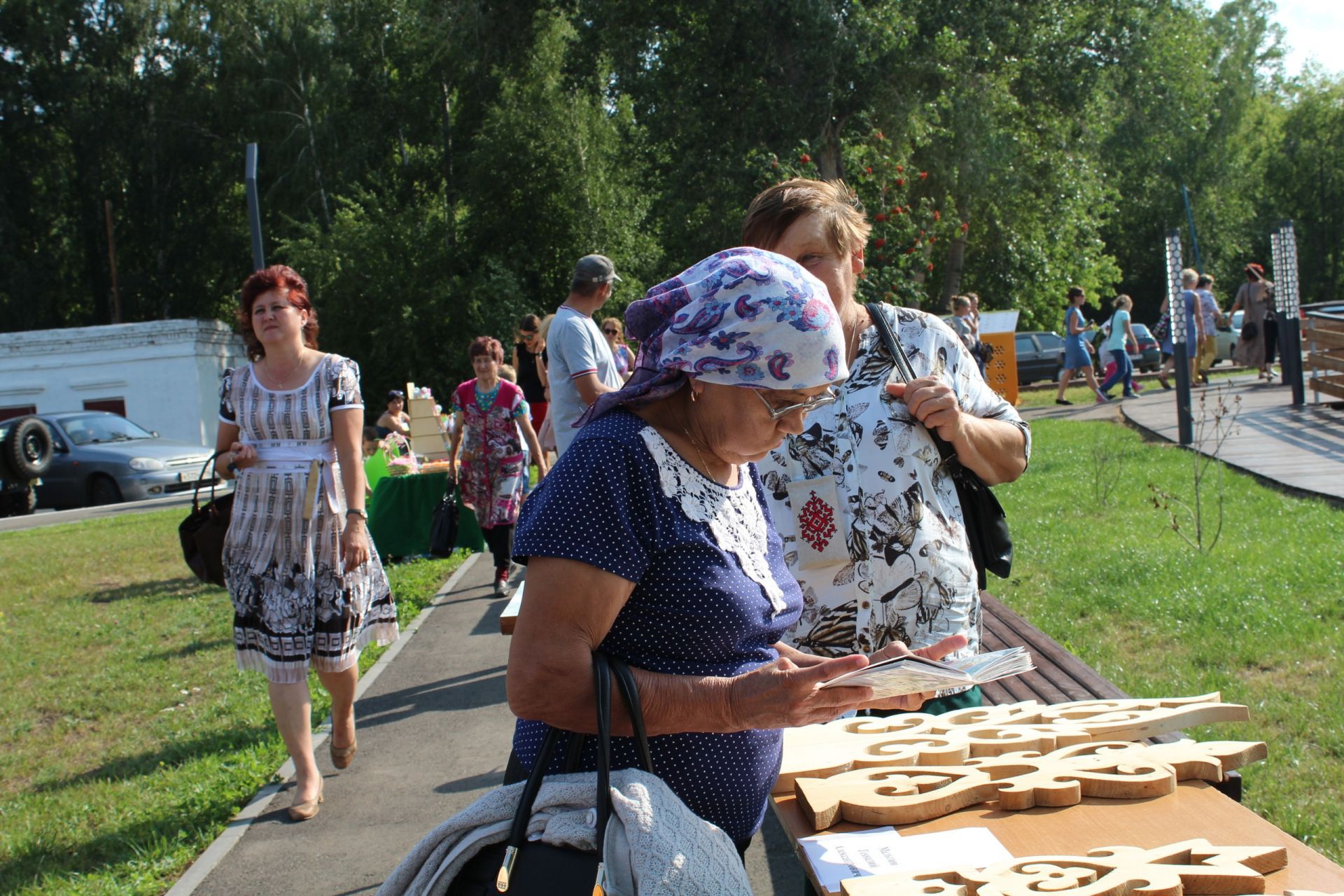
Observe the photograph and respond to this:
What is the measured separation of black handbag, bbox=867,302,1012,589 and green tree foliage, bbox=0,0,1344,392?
1271 centimetres

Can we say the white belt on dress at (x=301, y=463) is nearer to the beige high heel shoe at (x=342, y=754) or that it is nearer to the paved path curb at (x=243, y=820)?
the beige high heel shoe at (x=342, y=754)

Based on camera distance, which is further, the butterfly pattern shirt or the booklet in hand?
the butterfly pattern shirt

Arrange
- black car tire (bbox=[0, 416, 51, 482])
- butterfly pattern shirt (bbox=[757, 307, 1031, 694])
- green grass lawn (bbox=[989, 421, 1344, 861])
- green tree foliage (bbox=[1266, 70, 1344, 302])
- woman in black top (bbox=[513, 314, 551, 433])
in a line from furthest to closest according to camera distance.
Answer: green tree foliage (bbox=[1266, 70, 1344, 302])
black car tire (bbox=[0, 416, 51, 482])
woman in black top (bbox=[513, 314, 551, 433])
green grass lawn (bbox=[989, 421, 1344, 861])
butterfly pattern shirt (bbox=[757, 307, 1031, 694])

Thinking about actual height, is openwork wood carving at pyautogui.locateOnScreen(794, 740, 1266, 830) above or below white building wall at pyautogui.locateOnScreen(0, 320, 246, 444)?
below

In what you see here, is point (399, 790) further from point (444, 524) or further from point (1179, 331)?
point (1179, 331)

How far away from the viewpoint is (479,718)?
19.0 feet

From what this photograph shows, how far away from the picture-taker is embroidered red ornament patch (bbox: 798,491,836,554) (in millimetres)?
2803

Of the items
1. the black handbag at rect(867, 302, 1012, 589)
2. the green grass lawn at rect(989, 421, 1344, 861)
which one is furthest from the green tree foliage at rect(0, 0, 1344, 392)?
the black handbag at rect(867, 302, 1012, 589)

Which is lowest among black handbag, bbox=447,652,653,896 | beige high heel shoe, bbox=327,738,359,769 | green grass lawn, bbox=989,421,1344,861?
beige high heel shoe, bbox=327,738,359,769

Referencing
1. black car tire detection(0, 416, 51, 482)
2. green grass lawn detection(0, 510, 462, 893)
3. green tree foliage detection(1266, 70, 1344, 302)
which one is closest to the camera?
green grass lawn detection(0, 510, 462, 893)

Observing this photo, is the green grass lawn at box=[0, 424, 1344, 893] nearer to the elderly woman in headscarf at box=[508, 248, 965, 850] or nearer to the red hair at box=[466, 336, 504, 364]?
the red hair at box=[466, 336, 504, 364]

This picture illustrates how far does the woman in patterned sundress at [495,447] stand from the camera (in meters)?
8.66

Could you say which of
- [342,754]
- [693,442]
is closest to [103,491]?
[342,754]

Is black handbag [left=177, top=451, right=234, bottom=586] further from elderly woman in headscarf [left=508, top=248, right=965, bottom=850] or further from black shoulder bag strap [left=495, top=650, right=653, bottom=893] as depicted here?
black shoulder bag strap [left=495, top=650, right=653, bottom=893]
